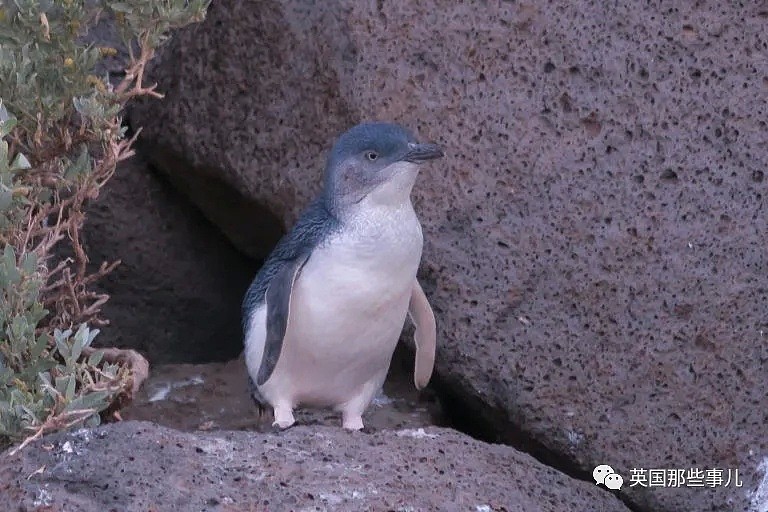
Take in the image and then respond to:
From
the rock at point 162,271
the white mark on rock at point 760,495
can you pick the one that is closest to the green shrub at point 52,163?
the rock at point 162,271

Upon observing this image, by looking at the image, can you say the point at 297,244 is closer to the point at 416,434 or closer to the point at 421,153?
the point at 421,153

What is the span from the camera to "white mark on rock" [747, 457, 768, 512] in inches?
163

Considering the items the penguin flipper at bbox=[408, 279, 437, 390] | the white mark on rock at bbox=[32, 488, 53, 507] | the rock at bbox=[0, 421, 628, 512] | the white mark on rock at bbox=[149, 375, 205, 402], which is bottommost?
the white mark on rock at bbox=[149, 375, 205, 402]

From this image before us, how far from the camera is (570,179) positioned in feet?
14.2

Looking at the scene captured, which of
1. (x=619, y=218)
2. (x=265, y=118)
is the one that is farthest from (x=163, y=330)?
(x=619, y=218)

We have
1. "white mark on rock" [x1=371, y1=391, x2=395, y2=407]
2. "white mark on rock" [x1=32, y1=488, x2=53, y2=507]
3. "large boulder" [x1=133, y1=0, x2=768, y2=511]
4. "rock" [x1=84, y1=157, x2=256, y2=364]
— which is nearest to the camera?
"white mark on rock" [x1=32, y1=488, x2=53, y2=507]

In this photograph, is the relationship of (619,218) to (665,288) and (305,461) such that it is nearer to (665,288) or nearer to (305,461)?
(665,288)

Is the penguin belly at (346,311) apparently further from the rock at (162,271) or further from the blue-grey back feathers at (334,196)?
the rock at (162,271)

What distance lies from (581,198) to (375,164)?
0.67m

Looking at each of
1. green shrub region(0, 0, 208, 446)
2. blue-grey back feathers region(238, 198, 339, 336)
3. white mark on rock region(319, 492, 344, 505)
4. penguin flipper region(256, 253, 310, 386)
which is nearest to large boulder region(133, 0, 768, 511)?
blue-grey back feathers region(238, 198, 339, 336)

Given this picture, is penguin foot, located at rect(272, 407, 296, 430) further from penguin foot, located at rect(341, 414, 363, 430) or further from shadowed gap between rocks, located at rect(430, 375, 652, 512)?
shadowed gap between rocks, located at rect(430, 375, 652, 512)

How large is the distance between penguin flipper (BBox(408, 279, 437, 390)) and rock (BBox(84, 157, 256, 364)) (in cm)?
114

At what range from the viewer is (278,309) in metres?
4.05

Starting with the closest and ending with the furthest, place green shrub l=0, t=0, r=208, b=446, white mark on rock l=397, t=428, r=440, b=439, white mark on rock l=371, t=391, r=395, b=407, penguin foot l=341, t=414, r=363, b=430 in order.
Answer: green shrub l=0, t=0, r=208, b=446, white mark on rock l=397, t=428, r=440, b=439, penguin foot l=341, t=414, r=363, b=430, white mark on rock l=371, t=391, r=395, b=407
